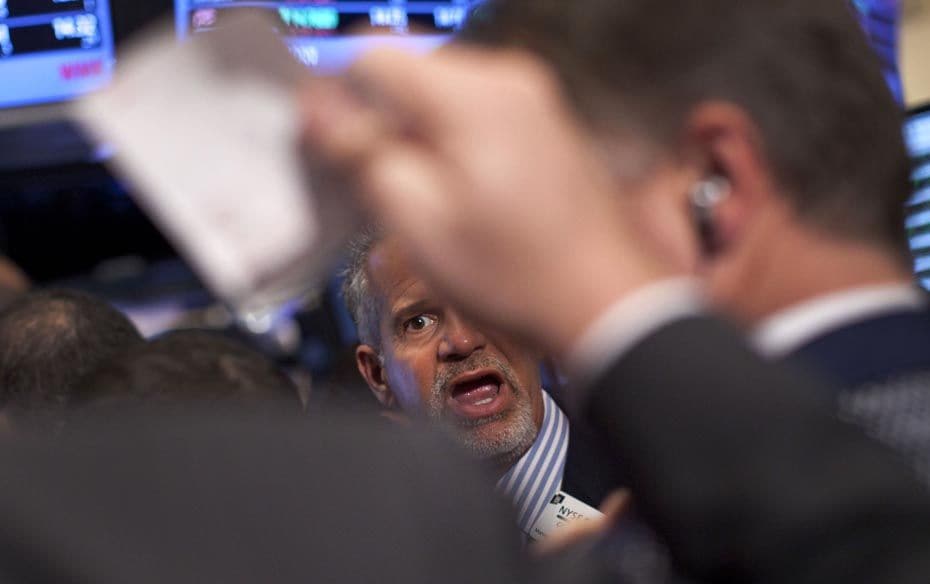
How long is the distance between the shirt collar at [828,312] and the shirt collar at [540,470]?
5.00 ft

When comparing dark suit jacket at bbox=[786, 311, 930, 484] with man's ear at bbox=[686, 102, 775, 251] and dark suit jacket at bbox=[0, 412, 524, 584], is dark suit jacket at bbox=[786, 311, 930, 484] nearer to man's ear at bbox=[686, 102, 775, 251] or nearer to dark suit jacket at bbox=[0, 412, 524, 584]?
man's ear at bbox=[686, 102, 775, 251]

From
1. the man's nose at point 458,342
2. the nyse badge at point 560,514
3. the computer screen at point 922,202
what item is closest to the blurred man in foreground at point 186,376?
the nyse badge at point 560,514

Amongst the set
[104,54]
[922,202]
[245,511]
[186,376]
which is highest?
[245,511]

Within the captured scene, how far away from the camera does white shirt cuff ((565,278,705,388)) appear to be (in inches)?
31.6

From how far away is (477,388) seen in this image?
9.29ft

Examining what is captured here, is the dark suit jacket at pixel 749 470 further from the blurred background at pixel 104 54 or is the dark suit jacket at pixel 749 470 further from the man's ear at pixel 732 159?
the blurred background at pixel 104 54

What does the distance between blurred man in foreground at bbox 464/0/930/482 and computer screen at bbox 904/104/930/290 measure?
7.51ft

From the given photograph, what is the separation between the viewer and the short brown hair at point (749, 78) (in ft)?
2.94

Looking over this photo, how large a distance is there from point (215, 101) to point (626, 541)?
0.39 meters

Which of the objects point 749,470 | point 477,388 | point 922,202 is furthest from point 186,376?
point 922,202

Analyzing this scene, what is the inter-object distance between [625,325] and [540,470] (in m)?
1.81

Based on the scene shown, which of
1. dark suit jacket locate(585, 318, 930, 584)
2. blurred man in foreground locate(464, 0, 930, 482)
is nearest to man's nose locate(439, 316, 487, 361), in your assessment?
blurred man in foreground locate(464, 0, 930, 482)

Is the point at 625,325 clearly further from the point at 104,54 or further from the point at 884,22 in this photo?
the point at 884,22

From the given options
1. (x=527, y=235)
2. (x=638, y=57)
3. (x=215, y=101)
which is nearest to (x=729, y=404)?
(x=527, y=235)
